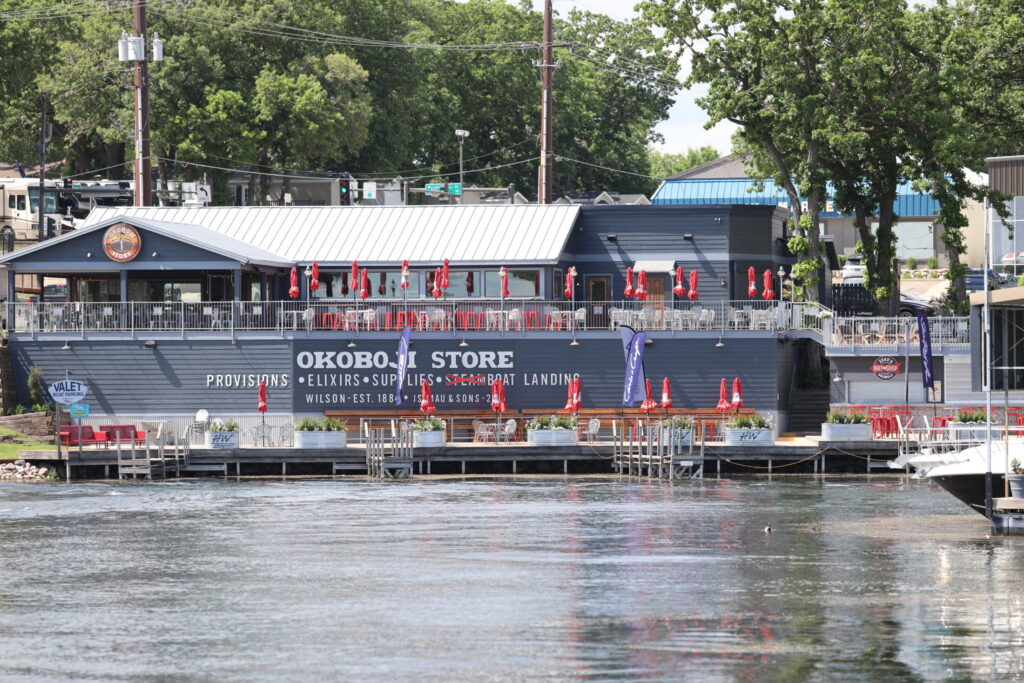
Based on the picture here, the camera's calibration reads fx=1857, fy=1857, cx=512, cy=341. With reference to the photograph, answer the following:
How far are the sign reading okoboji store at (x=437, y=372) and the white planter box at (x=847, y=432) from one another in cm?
865

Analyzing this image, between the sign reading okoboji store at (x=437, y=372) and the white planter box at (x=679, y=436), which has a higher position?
the sign reading okoboji store at (x=437, y=372)

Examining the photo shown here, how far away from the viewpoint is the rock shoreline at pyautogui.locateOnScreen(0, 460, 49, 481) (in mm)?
62625

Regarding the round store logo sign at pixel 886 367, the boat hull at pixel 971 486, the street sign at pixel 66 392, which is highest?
the round store logo sign at pixel 886 367

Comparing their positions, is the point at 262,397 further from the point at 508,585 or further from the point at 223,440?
the point at 508,585

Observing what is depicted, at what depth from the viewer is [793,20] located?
70.7 meters

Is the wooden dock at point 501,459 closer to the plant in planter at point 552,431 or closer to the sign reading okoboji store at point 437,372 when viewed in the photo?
the plant in planter at point 552,431

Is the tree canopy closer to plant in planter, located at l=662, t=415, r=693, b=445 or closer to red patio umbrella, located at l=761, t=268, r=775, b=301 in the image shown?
red patio umbrella, located at l=761, t=268, r=775, b=301

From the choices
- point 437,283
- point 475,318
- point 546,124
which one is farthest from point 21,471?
point 546,124

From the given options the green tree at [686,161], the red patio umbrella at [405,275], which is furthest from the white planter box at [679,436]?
the green tree at [686,161]

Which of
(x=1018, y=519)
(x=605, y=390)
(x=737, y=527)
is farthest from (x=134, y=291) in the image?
(x=1018, y=519)

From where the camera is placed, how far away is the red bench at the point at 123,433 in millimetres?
63531

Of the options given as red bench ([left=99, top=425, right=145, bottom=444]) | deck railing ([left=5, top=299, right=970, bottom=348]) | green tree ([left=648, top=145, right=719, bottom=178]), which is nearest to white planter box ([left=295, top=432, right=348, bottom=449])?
red bench ([left=99, top=425, right=145, bottom=444])

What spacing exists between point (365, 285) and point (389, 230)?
275cm

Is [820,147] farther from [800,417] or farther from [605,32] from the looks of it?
[605,32]
